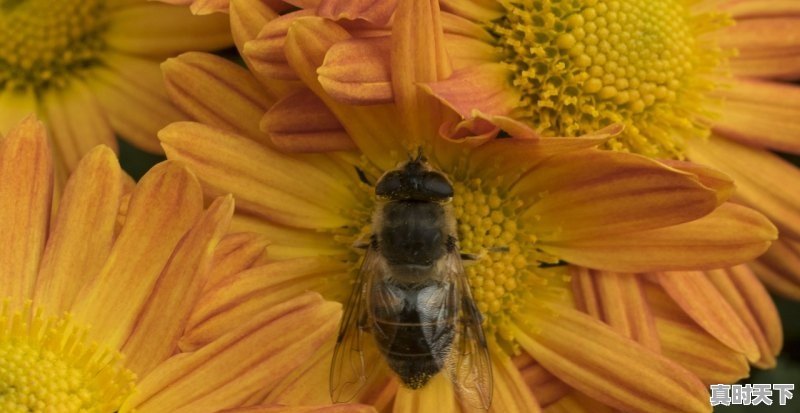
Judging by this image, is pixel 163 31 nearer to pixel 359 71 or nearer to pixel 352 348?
pixel 359 71

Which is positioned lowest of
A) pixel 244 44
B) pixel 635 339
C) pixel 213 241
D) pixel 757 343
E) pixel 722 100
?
pixel 757 343

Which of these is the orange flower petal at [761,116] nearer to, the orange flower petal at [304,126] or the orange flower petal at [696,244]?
the orange flower petal at [696,244]

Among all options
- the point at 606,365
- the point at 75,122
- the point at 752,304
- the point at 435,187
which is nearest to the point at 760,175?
the point at 752,304

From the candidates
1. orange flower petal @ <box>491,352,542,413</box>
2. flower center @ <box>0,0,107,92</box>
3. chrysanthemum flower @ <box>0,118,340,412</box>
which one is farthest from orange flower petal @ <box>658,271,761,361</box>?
flower center @ <box>0,0,107,92</box>

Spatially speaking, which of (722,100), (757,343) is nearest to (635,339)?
(757,343)

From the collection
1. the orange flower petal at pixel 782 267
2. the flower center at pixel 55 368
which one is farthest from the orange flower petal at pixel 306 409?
the orange flower petal at pixel 782 267

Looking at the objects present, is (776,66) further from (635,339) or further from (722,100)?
(635,339)
